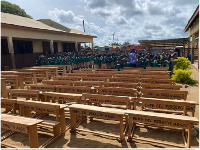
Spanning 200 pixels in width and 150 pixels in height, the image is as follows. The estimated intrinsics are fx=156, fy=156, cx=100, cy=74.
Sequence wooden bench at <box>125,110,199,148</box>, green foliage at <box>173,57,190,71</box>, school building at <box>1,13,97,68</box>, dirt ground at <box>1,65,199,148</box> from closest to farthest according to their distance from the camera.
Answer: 1. wooden bench at <box>125,110,199,148</box>
2. dirt ground at <box>1,65,199,148</box>
3. green foliage at <box>173,57,190,71</box>
4. school building at <box>1,13,97,68</box>

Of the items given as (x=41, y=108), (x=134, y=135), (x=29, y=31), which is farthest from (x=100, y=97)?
(x=29, y=31)

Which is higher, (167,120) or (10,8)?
(10,8)

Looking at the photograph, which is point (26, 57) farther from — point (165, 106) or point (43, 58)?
point (165, 106)

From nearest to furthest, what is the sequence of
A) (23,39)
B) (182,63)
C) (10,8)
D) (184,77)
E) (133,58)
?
(184,77) → (182,63) → (133,58) → (23,39) → (10,8)

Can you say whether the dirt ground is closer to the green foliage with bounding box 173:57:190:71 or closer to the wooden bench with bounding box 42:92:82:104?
the wooden bench with bounding box 42:92:82:104

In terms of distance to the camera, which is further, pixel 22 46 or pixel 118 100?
pixel 22 46

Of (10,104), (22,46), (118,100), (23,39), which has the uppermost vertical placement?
(23,39)

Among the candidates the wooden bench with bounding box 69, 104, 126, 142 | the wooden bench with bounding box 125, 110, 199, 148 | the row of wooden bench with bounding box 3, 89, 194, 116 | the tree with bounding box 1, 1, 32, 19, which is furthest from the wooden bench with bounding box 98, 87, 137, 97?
the tree with bounding box 1, 1, 32, 19

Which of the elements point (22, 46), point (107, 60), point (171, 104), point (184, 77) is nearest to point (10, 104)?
point (171, 104)

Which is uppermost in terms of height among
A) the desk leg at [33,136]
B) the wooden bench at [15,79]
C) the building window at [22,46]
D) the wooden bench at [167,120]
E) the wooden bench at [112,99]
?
the building window at [22,46]

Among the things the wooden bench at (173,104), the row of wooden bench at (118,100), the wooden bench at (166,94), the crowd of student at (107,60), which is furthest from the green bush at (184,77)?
the wooden bench at (173,104)

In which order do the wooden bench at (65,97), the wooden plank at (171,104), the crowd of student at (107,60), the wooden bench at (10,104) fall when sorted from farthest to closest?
the crowd of student at (107,60) < the wooden bench at (65,97) < the wooden bench at (10,104) < the wooden plank at (171,104)

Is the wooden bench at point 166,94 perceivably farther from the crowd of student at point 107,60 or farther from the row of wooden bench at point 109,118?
the crowd of student at point 107,60

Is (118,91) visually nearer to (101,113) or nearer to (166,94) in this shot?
(166,94)
